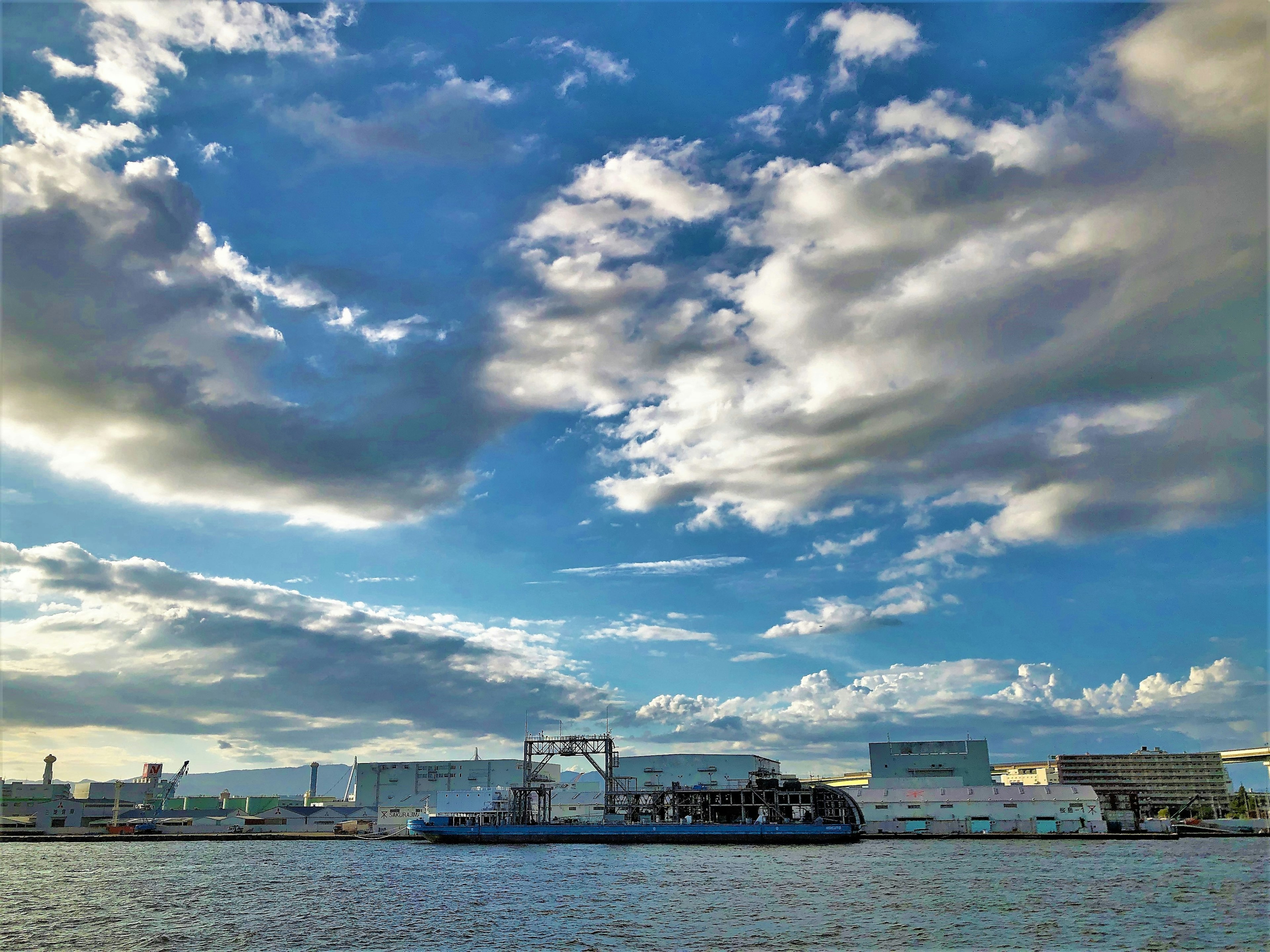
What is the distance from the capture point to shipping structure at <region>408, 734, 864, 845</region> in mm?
127938

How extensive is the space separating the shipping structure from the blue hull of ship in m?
0.11

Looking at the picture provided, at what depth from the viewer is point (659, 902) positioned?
6353 centimetres

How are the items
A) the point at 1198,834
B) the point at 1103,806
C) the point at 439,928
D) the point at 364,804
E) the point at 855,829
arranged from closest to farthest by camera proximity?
the point at 439,928 → the point at 855,829 → the point at 1198,834 → the point at 1103,806 → the point at 364,804

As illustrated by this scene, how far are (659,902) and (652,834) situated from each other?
237 ft

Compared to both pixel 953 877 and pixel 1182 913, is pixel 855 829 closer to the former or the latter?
pixel 953 877

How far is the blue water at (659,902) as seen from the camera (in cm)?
4984

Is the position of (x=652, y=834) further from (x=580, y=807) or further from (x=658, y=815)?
(x=580, y=807)

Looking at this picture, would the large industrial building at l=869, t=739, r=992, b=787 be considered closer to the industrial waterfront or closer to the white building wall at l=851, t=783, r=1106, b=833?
A: the industrial waterfront

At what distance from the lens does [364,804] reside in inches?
7707

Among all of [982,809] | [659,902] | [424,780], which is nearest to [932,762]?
[982,809]

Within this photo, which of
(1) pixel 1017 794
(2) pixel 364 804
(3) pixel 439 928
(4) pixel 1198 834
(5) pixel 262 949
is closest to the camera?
(5) pixel 262 949

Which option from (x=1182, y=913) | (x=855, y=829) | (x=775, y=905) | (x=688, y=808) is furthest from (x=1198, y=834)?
(x=775, y=905)

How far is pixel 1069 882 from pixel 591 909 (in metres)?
40.0

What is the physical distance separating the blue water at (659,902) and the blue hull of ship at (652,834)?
16217mm
